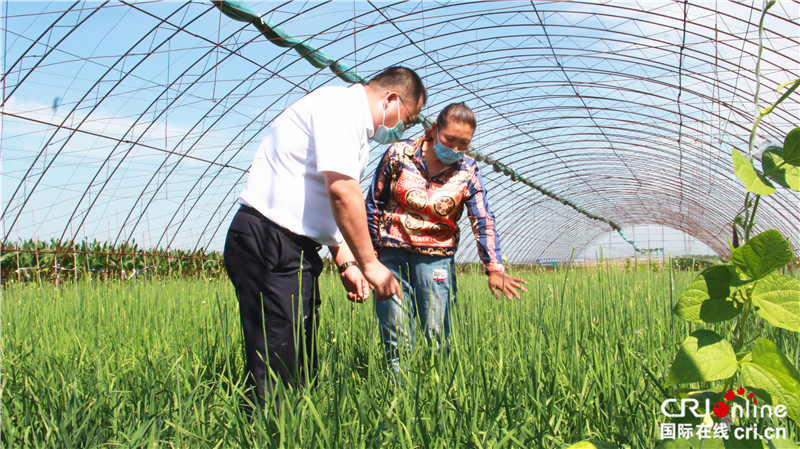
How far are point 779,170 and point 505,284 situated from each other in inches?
65.0

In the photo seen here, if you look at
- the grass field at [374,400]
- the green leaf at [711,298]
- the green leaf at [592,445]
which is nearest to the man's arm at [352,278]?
the grass field at [374,400]

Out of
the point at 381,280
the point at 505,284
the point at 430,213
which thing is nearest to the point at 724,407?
the point at 381,280

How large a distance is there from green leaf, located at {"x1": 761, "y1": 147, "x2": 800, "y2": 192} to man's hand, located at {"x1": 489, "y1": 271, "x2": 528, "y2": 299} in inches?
59.1

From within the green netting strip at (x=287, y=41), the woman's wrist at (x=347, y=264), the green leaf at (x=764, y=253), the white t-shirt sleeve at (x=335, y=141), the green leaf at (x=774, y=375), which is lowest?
the green leaf at (x=774, y=375)

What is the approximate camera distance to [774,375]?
661 mm

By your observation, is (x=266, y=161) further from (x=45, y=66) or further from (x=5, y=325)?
(x=45, y=66)

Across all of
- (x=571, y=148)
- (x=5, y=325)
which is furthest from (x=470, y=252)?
(x=5, y=325)

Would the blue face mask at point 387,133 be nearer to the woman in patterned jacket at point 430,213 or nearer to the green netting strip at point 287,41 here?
the woman in patterned jacket at point 430,213

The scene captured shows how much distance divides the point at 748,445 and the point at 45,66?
1011 cm

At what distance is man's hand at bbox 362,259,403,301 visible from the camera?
173 centimetres

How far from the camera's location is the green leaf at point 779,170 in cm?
67

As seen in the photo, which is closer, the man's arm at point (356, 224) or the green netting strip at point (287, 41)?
the man's arm at point (356, 224)

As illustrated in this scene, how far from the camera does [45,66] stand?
8344 mm

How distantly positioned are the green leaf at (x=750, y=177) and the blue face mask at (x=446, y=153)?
6.39 feet
